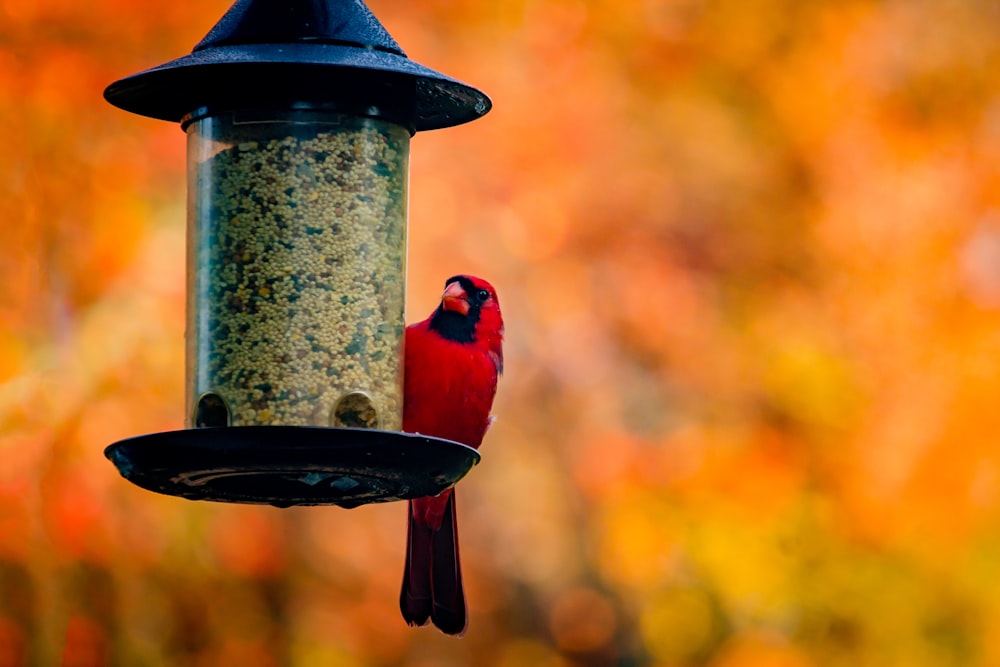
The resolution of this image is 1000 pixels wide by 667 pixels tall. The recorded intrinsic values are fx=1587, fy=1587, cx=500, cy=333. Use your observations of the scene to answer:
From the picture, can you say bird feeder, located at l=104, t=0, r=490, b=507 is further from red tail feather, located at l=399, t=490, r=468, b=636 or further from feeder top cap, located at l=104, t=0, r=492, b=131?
red tail feather, located at l=399, t=490, r=468, b=636

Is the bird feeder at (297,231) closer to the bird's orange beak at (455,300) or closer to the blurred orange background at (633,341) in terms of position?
the bird's orange beak at (455,300)

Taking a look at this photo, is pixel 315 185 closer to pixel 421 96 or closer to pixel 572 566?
pixel 421 96

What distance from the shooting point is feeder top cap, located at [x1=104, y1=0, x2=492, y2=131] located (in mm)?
3668

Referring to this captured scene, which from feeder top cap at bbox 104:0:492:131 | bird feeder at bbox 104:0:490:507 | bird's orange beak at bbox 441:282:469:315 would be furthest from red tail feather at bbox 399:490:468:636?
feeder top cap at bbox 104:0:492:131

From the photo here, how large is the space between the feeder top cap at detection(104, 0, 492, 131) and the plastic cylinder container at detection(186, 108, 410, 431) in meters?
0.06

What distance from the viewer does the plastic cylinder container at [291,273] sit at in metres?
3.86

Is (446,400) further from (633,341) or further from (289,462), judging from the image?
(633,341)

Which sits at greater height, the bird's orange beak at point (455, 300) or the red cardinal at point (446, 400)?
the bird's orange beak at point (455, 300)

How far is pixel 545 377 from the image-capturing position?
1023 cm

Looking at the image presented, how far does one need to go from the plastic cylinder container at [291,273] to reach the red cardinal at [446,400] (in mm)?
515

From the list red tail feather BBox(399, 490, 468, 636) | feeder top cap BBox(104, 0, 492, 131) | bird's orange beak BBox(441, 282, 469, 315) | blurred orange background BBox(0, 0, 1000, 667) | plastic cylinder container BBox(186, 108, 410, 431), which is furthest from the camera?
blurred orange background BBox(0, 0, 1000, 667)

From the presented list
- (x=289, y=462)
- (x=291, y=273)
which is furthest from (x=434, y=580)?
(x=289, y=462)

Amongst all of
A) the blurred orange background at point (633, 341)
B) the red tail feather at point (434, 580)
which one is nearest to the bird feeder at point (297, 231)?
the red tail feather at point (434, 580)

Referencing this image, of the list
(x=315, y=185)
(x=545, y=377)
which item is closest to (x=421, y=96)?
(x=315, y=185)
